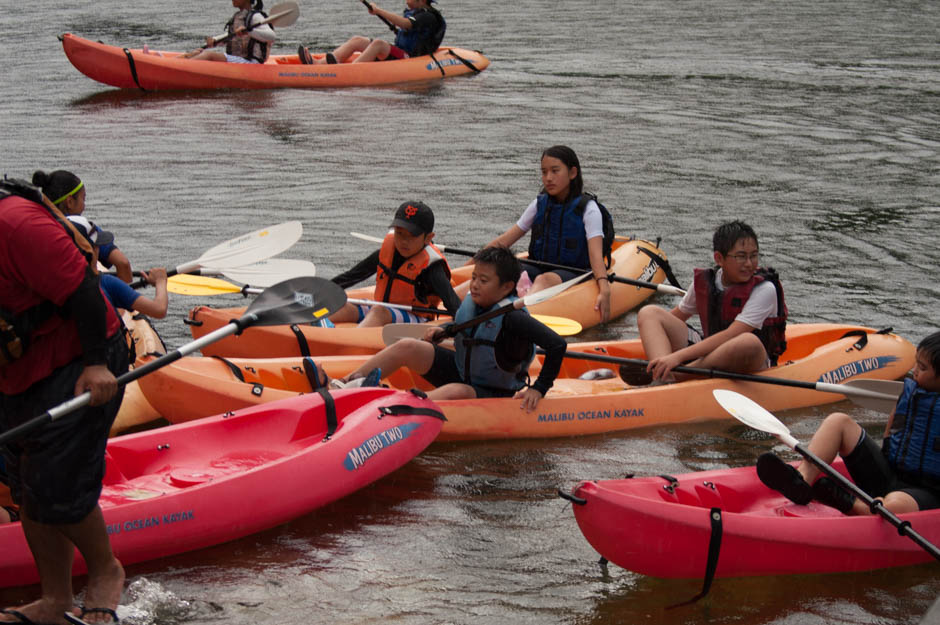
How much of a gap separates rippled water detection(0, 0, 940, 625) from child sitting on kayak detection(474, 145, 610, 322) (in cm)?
57

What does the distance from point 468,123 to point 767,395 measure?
722cm

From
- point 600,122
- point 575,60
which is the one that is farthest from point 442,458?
point 575,60

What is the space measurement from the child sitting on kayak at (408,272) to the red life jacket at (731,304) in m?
1.21

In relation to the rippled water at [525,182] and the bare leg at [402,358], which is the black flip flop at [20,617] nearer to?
the rippled water at [525,182]

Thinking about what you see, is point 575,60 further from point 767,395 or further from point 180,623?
point 180,623

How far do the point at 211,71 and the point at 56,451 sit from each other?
32.8 feet

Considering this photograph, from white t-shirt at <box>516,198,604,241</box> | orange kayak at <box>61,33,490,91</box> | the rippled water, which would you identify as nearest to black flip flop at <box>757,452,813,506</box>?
the rippled water

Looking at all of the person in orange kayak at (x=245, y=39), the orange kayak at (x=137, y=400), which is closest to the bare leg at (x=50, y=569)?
the orange kayak at (x=137, y=400)

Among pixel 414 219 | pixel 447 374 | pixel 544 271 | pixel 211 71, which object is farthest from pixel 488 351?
pixel 211 71

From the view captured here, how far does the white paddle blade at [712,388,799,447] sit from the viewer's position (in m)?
4.14

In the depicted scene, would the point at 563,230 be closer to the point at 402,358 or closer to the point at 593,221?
the point at 593,221

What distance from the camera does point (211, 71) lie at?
12477mm

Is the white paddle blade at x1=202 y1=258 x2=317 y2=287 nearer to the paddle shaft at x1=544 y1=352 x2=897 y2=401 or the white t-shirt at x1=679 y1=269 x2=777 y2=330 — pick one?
the paddle shaft at x1=544 y1=352 x2=897 y2=401

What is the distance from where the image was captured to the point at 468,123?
12.2 m
